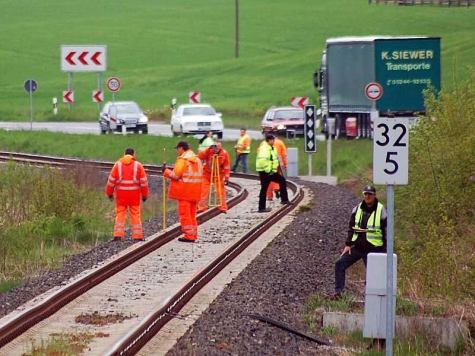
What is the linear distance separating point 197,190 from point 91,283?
473cm

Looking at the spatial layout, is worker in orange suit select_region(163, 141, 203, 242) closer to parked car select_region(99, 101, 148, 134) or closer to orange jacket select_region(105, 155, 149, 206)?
orange jacket select_region(105, 155, 149, 206)

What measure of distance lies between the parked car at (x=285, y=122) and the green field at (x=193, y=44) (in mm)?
17479

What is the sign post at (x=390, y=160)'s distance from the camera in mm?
11234

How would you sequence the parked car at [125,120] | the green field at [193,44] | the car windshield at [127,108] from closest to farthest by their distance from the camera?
the parked car at [125,120], the car windshield at [127,108], the green field at [193,44]

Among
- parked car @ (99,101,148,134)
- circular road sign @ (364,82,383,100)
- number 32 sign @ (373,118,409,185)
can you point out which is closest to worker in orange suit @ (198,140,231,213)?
circular road sign @ (364,82,383,100)

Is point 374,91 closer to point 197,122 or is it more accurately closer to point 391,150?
point 391,150

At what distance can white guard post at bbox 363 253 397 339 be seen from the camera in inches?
493

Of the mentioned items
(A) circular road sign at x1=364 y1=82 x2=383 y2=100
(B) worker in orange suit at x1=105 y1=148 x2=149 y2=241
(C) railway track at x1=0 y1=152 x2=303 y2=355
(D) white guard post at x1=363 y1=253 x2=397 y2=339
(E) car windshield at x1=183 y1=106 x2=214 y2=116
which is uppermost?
(A) circular road sign at x1=364 y1=82 x2=383 y2=100

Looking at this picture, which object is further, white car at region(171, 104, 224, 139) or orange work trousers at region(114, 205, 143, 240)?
white car at region(171, 104, 224, 139)

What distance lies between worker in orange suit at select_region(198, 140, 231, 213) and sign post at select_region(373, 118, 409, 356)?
1411 centimetres

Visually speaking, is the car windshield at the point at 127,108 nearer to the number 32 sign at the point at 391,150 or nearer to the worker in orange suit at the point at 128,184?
the worker in orange suit at the point at 128,184

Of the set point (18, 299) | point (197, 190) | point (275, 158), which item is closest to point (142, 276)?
point (18, 299)

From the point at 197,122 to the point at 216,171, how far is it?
21.5 m

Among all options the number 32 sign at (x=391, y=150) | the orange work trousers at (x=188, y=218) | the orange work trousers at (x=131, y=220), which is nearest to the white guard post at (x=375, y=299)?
the number 32 sign at (x=391, y=150)
